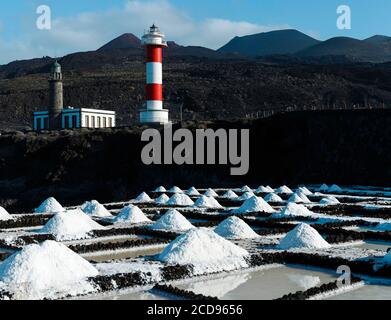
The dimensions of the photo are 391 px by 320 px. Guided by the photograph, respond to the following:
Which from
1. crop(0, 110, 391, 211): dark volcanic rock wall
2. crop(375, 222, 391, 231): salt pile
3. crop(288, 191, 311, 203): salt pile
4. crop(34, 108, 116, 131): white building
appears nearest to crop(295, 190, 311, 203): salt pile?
crop(288, 191, 311, 203): salt pile

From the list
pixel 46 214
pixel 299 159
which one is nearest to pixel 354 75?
pixel 299 159

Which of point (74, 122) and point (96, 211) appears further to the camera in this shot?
point (74, 122)

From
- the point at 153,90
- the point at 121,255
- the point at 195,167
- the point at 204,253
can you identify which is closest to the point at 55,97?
the point at 153,90

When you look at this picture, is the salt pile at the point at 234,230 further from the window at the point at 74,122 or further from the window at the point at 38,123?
the window at the point at 38,123

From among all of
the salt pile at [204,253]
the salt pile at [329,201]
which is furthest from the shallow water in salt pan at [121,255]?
the salt pile at [329,201]

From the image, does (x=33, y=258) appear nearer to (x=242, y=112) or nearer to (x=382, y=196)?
(x=382, y=196)

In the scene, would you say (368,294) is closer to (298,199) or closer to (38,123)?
(298,199)

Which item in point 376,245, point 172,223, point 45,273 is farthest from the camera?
point 172,223
